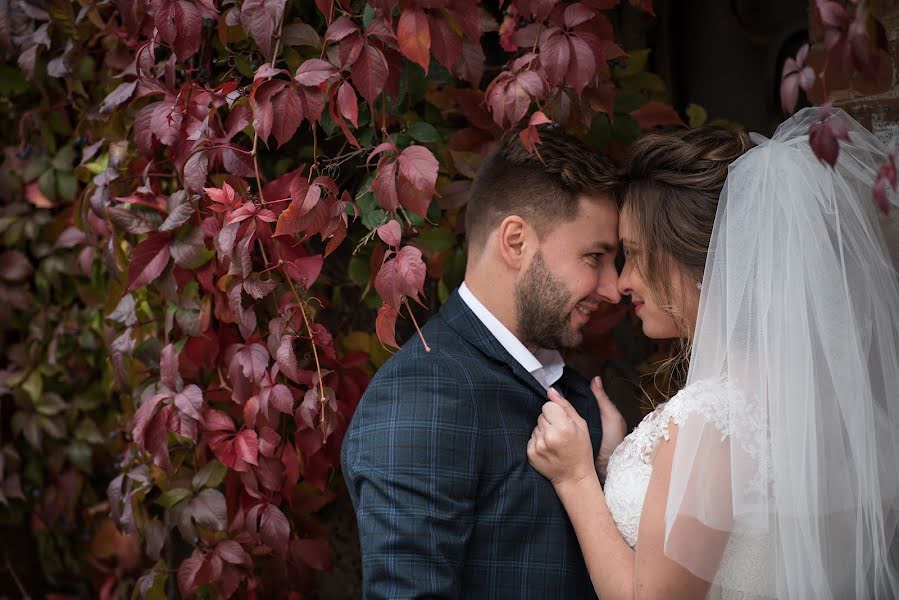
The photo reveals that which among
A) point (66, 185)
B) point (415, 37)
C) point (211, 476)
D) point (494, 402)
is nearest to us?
point (415, 37)

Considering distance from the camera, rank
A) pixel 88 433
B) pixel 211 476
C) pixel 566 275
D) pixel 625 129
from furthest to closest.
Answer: pixel 88 433
pixel 625 129
pixel 211 476
pixel 566 275

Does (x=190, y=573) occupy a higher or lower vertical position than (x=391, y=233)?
lower

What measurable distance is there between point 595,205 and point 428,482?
2.35ft

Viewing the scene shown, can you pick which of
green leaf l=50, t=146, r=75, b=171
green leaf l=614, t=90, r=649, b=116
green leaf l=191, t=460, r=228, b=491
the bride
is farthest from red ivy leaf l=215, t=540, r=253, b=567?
green leaf l=614, t=90, r=649, b=116

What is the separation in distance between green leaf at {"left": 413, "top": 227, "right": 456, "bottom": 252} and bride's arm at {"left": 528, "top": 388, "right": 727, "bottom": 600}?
0.52m

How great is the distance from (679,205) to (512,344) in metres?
0.46

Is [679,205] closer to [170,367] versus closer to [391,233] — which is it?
[391,233]

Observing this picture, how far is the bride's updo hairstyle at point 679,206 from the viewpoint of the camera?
6.06 feet

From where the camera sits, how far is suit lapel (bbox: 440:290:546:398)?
1991 millimetres

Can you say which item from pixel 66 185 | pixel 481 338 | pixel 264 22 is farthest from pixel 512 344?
pixel 66 185

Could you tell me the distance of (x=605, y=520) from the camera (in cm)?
181

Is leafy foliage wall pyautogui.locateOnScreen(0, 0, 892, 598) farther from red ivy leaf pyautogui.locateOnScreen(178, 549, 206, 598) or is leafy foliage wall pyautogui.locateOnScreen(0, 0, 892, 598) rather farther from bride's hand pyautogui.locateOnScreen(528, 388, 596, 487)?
bride's hand pyautogui.locateOnScreen(528, 388, 596, 487)

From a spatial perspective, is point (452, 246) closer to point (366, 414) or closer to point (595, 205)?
point (595, 205)

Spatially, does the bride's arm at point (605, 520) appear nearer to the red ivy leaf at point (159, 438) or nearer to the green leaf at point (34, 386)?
the red ivy leaf at point (159, 438)
